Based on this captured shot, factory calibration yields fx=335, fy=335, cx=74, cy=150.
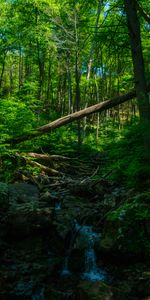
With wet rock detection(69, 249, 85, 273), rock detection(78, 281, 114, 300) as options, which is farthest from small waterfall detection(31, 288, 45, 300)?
wet rock detection(69, 249, 85, 273)

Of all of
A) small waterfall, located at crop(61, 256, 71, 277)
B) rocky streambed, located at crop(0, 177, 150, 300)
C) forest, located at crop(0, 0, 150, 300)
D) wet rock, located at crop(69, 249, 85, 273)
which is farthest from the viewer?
wet rock, located at crop(69, 249, 85, 273)

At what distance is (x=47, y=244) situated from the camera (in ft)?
28.2

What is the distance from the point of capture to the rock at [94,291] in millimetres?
5598

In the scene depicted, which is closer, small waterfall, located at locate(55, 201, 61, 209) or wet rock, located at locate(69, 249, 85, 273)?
wet rock, located at locate(69, 249, 85, 273)

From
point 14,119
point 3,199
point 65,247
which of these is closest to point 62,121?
point 14,119

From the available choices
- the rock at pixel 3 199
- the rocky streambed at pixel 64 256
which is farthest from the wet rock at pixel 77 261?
the rock at pixel 3 199

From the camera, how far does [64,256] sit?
8.20 m

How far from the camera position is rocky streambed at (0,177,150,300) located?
6.35 m

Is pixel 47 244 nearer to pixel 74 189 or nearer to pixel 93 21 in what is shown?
pixel 74 189

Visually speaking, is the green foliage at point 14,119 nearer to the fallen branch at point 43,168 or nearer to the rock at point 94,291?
the fallen branch at point 43,168

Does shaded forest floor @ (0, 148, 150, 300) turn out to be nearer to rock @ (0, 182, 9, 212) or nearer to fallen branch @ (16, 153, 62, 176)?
rock @ (0, 182, 9, 212)

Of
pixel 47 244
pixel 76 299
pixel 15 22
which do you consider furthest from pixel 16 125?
pixel 15 22

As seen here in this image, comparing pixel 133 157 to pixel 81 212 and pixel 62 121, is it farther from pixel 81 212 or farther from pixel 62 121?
pixel 62 121

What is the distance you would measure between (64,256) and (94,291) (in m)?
2.54
